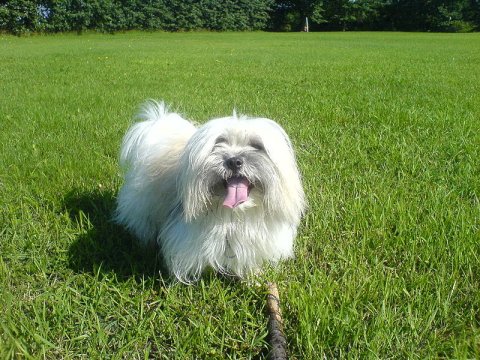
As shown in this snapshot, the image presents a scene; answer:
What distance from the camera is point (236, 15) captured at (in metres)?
46.6

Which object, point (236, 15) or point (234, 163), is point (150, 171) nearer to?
point (234, 163)

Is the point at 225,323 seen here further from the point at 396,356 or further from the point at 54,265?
the point at 54,265

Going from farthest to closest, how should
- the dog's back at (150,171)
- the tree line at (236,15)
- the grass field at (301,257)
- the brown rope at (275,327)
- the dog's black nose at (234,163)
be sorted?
A: the tree line at (236,15) < the dog's back at (150,171) < the dog's black nose at (234,163) < the grass field at (301,257) < the brown rope at (275,327)

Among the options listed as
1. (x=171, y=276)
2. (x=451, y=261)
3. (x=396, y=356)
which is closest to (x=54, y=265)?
(x=171, y=276)

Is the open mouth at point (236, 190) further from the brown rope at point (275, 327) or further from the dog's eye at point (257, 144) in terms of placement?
the brown rope at point (275, 327)

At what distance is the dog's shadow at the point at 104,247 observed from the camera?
9.22 ft

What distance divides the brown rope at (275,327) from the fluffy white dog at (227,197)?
9.0 inches

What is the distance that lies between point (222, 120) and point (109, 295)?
1.16 metres

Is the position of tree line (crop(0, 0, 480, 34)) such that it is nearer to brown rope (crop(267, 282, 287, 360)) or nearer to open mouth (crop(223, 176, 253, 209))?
open mouth (crop(223, 176, 253, 209))

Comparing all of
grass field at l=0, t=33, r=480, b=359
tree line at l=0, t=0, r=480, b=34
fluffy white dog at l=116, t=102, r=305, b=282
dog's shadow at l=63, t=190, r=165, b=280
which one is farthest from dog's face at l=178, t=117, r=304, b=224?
tree line at l=0, t=0, r=480, b=34

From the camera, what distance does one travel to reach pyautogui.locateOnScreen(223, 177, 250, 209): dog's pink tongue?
7.32 ft

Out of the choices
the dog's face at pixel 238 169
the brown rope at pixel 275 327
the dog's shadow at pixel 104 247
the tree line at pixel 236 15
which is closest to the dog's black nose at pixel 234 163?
the dog's face at pixel 238 169

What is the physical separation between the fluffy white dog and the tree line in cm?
3647

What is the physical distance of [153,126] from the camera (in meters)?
3.11
